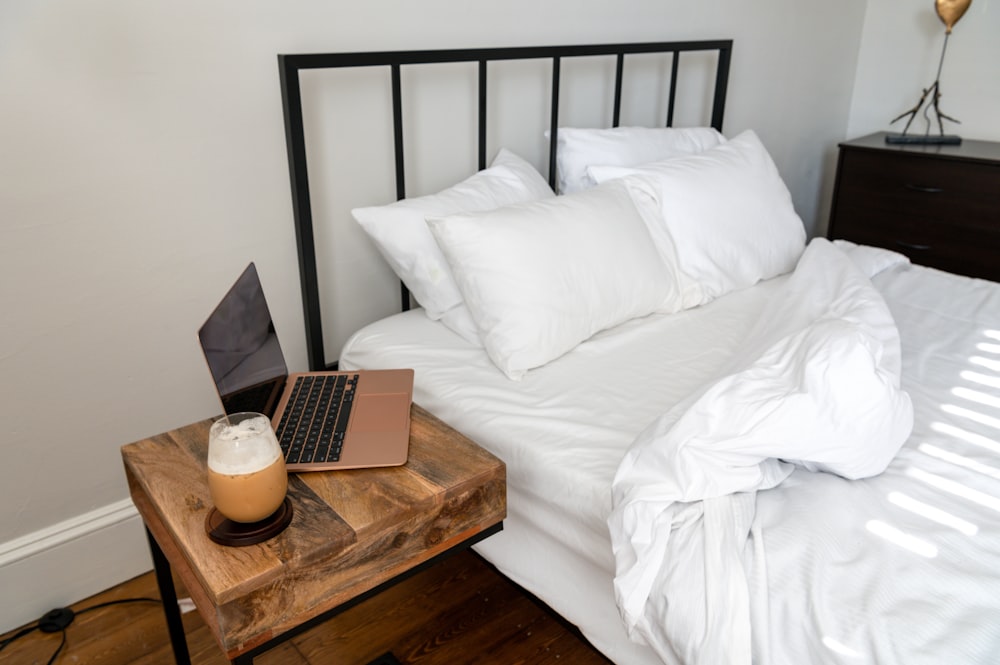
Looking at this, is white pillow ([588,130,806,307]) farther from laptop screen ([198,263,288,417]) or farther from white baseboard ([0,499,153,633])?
white baseboard ([0,499,153,633])

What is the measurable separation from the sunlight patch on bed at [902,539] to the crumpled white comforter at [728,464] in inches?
4.0

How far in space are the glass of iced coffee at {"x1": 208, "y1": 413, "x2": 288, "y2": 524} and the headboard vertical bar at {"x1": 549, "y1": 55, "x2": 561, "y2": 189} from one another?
1.32 metres

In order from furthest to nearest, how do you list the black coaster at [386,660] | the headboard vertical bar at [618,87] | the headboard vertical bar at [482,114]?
1. the headboard vertical bar at [618,87]
2. the headboard vertical bar at [482,114]
3. the black coaster at [386,660]

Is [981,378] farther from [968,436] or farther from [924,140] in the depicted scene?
[924,140]

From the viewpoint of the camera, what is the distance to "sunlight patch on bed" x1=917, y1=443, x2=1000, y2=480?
117cm

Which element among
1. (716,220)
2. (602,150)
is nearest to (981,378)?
(716,220)

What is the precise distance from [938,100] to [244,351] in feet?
9.88

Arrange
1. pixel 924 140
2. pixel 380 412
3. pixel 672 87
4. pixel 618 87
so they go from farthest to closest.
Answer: pixel 924 140, pixel 672 87, pixel 618 87, pixel 380 412

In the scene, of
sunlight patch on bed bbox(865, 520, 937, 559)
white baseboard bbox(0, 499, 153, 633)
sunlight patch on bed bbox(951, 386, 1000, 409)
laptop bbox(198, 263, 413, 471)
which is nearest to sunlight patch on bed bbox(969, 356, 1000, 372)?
sunlight patch on bed bbox(951, 386, 1000, 409)

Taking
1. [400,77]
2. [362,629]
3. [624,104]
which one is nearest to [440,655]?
[362,629]

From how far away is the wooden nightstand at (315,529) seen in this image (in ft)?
3.03

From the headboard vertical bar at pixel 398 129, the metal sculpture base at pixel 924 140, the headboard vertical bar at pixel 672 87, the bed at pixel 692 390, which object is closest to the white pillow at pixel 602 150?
the bed at pixel 692 390

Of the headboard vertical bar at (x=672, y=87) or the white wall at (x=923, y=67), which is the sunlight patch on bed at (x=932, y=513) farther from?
Result: the white wall at (x=923, y=67)

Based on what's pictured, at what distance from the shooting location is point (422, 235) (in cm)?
166
